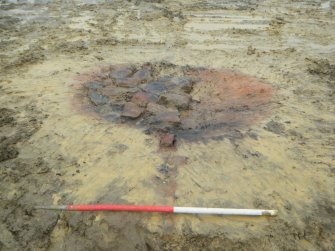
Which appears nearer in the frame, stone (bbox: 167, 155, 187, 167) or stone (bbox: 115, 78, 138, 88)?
stone (bbox: 167, 155, 187, 167)

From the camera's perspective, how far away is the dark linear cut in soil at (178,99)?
4008mm

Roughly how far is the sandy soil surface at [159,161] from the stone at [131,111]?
19 cm

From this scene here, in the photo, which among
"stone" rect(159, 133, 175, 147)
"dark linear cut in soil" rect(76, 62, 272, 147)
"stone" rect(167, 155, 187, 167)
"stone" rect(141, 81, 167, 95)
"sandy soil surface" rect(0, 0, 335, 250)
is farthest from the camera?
"stone" rect(141, 81, 167, 95)

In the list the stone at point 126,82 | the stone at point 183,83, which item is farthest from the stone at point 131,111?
the stone at point 183,83

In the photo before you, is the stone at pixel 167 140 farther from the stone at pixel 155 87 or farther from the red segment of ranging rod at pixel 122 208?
the stone at pixel 155 87

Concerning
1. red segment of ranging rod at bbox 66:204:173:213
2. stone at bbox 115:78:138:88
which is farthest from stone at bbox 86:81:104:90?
red segment of ranging rod at bbox 66:204:173:213

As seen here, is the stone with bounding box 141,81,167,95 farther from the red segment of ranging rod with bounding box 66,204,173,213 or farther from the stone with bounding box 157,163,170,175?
the red segment of ranging rod with bounding box 66,204,173,213

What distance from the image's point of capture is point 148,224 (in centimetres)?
281

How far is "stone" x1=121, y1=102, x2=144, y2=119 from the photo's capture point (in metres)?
4.12

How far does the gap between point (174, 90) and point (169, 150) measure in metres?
1.39

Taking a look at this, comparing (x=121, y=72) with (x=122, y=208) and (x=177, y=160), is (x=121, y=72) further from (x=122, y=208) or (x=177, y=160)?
(x=122, y=208)

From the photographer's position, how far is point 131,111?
4.18 m

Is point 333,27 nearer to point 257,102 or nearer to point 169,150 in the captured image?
point 257,102

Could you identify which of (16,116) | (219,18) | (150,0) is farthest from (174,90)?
(150,0)
